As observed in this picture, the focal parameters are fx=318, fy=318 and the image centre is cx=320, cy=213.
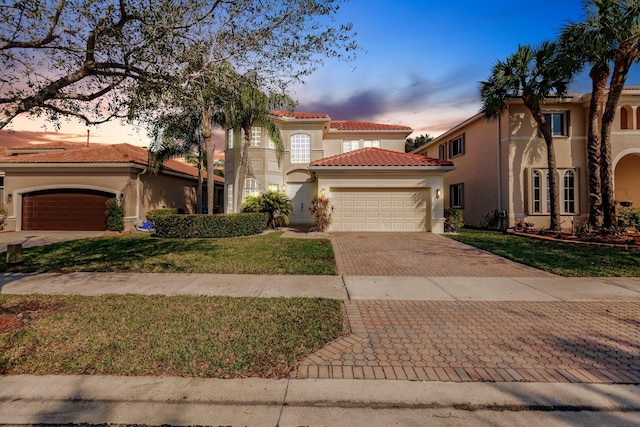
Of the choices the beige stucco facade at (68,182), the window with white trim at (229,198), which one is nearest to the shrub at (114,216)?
the beige stucco facade at (68,182)

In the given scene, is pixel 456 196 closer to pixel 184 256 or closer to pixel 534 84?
pixel 534 84

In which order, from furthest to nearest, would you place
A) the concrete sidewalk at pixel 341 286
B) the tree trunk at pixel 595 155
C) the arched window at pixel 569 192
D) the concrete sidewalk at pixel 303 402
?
1. the arched window at pixel 569 192
2. the tree trunk at pixel 595 155
3. the concrete sidewalk at pixel 341 286
4. the concrete sidewalk at pixel 303 402

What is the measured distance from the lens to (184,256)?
32.2ft

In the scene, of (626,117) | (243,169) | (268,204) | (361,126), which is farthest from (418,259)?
(626,117)

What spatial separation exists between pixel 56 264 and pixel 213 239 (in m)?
5.85

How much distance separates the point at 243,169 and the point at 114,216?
7087 millimetres

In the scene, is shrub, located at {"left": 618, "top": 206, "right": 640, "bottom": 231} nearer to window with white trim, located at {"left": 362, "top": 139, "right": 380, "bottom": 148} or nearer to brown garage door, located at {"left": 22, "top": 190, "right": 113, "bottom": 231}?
window with white trim, located at {"left": 362, "top": 139, "right": 380, "bottom": 148}

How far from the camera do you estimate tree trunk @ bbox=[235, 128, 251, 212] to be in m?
17.6

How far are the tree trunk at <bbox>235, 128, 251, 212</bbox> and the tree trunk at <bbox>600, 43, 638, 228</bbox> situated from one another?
1650cm

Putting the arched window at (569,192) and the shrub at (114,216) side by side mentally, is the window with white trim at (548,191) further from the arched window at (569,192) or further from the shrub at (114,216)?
the shrub at (114,216)

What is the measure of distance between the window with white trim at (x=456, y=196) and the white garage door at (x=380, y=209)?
21.9 ft

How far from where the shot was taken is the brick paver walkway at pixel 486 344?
338cm

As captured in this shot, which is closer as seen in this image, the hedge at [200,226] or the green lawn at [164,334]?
the green lawn at [164,334]

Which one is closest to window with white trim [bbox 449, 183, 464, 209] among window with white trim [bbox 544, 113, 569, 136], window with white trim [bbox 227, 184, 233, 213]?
window with white trim [bbox 544, 113, 569, 136]
